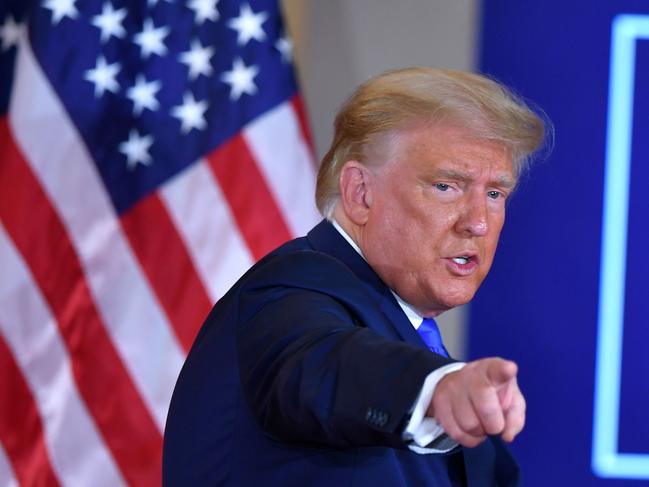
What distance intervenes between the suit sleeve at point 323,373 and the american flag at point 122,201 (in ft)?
4.13

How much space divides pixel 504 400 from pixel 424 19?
182cm

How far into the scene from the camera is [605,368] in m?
2.43

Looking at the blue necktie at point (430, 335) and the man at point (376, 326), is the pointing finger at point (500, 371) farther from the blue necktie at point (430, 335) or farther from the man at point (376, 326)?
the blue necktie at point (430, 335)

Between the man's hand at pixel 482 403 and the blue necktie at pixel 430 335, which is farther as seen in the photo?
the blue necktie at pixel 430 335

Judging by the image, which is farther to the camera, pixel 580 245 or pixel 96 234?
pixel 580 245

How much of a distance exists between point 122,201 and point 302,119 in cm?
42

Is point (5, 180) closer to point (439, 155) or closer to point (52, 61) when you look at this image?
point (52, 61)

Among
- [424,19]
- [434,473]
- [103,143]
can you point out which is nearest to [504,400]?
[434,473]

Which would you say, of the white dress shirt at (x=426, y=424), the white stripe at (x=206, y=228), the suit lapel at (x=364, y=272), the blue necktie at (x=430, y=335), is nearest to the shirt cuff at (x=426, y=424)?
the white dress shirt at (x=426, y=424)

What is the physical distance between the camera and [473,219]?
4.38 ft

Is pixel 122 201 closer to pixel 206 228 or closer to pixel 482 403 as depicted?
pixel 206 228

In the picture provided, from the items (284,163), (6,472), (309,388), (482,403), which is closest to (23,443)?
(6,472)

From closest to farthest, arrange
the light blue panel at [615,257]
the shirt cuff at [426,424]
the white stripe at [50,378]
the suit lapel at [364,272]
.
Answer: the shirt cuff at [426,424], the suit lapel at [364,272], the white stripe at [50,378], the light blue panel at [615,257]

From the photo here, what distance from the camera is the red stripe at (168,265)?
2.33 metres
